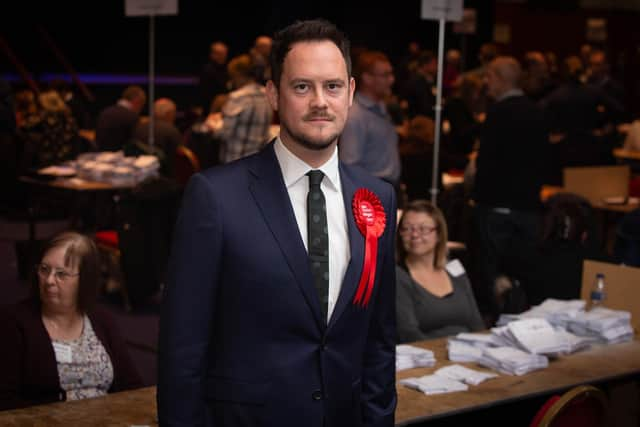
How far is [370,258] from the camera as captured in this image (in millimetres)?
2127

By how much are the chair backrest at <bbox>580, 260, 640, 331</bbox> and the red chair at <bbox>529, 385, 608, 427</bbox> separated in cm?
152

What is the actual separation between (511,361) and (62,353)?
5.10 feet

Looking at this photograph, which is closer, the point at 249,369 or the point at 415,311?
the point at 249,369

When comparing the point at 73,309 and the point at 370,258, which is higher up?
the point at 370,258

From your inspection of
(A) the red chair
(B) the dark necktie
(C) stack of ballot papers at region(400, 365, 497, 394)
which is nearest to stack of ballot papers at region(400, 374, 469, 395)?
(C) stack of ballot papers at region(400, 365, 497, 394)

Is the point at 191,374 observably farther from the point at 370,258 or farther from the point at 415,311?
the point at 415,311

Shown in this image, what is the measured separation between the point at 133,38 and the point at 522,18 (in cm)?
743

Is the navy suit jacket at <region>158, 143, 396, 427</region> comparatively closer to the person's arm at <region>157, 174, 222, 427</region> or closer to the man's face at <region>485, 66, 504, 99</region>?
the person's arm at <region>157, 174, 222, 427</region>

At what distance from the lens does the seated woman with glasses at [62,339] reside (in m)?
3.39

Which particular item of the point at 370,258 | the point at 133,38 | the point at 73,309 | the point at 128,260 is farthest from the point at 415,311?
the point at 133,38

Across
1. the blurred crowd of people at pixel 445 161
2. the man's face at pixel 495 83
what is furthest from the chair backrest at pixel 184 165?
the man's face at pixel 495 83

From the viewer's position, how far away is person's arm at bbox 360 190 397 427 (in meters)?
2.20

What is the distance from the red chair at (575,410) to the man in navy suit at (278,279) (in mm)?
798

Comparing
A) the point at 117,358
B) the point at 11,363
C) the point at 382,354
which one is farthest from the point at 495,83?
the point at 382,354
